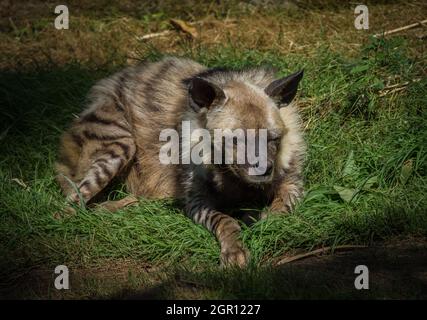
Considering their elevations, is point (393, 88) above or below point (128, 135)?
above

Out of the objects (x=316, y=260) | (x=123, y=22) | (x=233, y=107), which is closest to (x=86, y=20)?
(x=123, y=22)

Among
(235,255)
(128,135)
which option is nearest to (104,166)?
(128,135)

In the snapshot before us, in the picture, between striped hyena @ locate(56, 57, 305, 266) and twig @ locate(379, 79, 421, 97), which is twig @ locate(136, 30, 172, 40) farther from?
twig @ locate(379, 79, 421, 97)

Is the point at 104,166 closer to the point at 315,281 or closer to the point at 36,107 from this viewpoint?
the point at 36,107

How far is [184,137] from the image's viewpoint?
5.98m

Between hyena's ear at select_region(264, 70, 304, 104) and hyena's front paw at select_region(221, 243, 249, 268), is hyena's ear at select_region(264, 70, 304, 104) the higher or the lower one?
the higher one

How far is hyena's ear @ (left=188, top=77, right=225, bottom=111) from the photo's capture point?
5.55m

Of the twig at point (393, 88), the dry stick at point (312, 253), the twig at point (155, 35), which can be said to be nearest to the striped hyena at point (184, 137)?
the dry stick at point (312, 253)

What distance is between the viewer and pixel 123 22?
8617 millimetres

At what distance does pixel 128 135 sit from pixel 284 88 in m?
1.55

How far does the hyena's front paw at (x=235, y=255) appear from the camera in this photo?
511cm

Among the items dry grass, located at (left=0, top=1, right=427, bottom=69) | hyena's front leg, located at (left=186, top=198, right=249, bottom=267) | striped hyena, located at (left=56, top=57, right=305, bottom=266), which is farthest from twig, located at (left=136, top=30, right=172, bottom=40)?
hyena's front leg, located at (left=186, top=198, right=249, bottom=267)

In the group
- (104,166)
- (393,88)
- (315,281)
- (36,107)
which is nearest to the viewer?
(315,281)

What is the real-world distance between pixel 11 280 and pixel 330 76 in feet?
11.2
